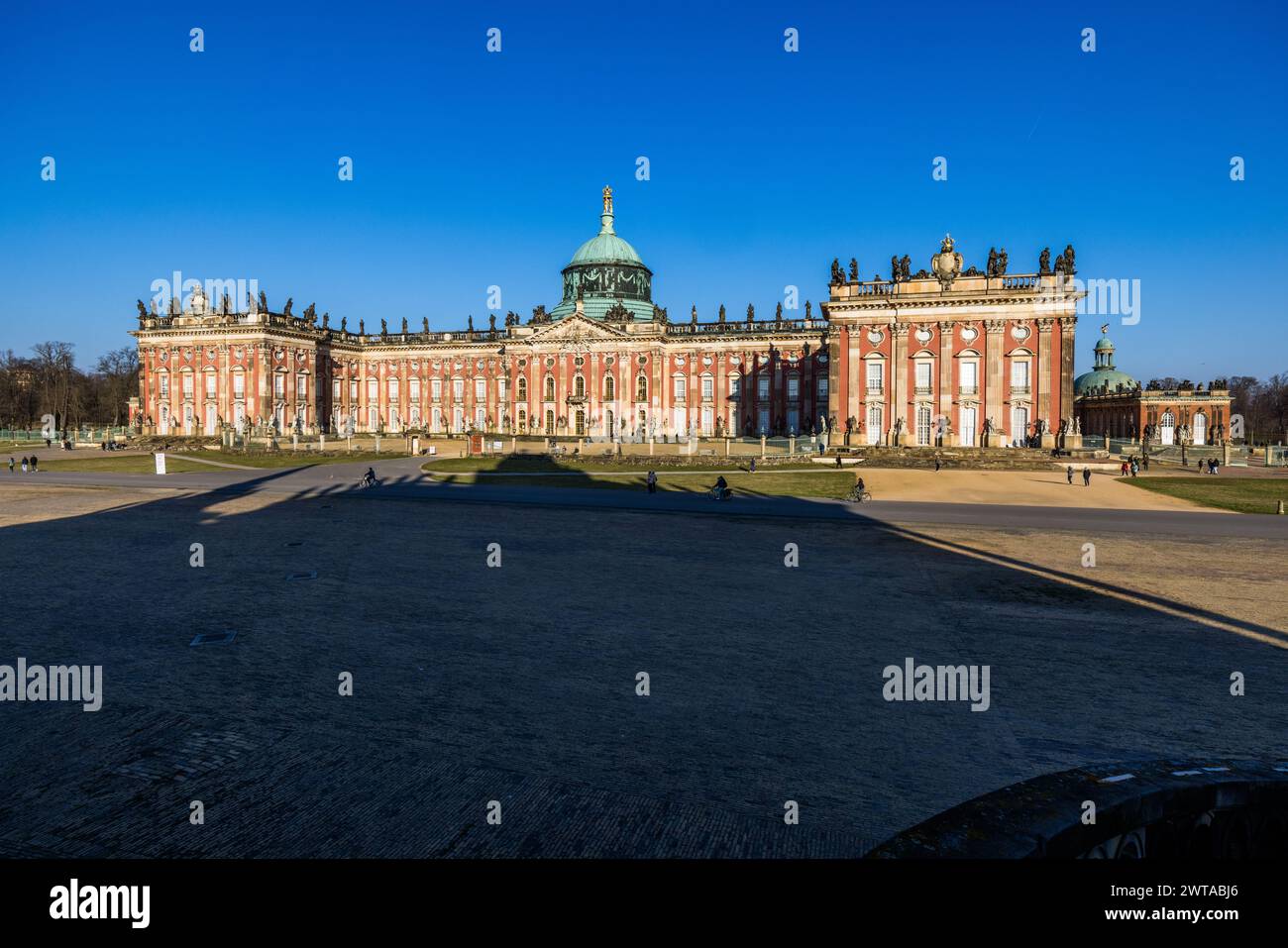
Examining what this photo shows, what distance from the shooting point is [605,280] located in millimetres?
104125

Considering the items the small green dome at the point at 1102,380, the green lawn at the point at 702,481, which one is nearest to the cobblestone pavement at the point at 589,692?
the green lawn at the point at 702,481

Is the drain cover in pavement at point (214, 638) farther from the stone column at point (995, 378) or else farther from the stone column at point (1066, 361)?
the stone column at point (1066, 361)

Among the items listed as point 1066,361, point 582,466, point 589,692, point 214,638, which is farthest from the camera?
point 1066,361

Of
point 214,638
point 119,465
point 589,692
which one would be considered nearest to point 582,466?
point 119,465

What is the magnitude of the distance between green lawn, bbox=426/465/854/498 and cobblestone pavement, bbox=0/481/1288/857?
18.6 m

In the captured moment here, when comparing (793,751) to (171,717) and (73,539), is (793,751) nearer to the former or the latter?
(171,717)

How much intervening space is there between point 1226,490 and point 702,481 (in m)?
25.9

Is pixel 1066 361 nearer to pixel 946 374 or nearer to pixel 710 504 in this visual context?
pixel 946 374

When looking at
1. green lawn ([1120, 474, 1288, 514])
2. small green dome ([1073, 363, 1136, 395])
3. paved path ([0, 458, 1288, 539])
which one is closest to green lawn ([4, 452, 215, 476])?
paved path ([0, 458, 1288, 539])

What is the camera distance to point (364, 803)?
279 inches

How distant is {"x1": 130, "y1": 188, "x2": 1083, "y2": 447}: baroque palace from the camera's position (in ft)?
202

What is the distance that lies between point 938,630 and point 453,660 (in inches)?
308
